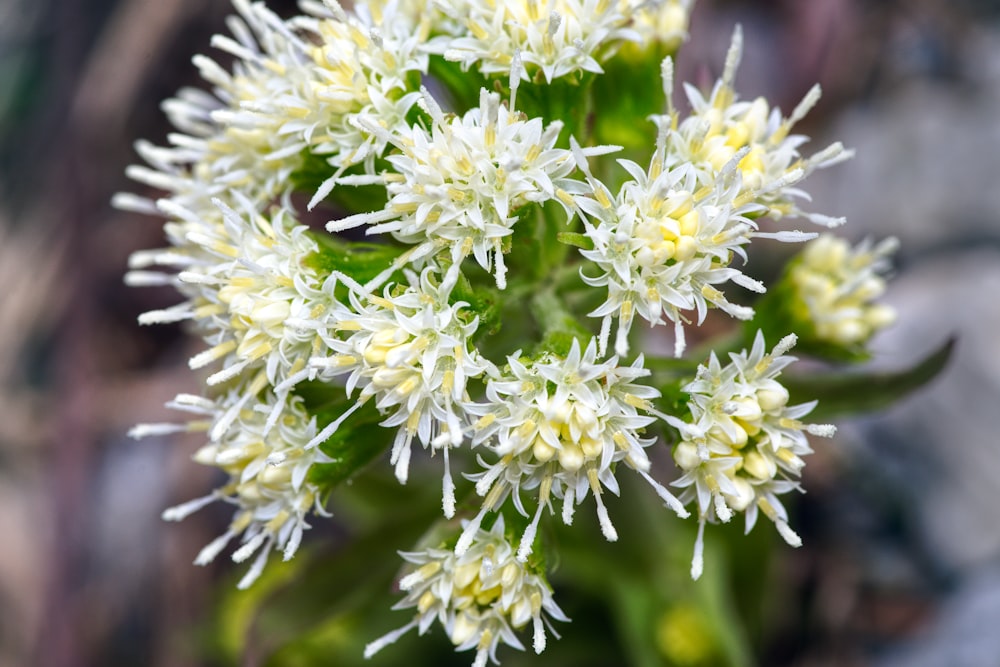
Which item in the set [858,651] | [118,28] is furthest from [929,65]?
[118,28]

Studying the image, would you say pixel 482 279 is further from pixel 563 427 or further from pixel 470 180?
pixel 563 427

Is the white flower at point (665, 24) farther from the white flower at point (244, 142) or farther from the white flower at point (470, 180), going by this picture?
the white flower at point (244, 142)

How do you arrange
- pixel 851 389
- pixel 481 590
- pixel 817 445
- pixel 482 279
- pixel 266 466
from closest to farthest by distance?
pixel 481 590 → pixel 266 466 → pixel 482 279 → pixel 851 389 → pixel 817 445

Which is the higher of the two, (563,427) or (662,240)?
(662,240)

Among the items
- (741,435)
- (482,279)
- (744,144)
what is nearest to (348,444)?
(482,279)

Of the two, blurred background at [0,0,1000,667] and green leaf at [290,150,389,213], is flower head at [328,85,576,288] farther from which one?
blurred background at [0,0,1000,667]

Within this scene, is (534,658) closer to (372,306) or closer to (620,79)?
(372,306)

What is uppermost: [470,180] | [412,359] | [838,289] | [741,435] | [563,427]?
[470,180]
